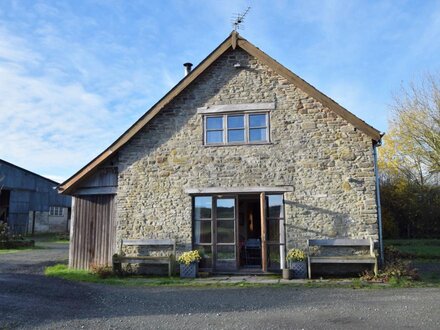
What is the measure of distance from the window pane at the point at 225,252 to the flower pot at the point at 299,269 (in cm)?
186

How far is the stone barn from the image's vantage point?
11.6 m

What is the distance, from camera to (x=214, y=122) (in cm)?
1262

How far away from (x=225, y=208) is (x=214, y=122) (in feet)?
8.78

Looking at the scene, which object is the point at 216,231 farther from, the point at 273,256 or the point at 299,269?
the point at 299,269

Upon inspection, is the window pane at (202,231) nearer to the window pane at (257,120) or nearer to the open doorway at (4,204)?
the window pane at (257,120)

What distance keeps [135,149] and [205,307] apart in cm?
650

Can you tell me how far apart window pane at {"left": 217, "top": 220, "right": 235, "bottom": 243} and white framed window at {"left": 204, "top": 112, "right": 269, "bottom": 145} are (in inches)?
95.2

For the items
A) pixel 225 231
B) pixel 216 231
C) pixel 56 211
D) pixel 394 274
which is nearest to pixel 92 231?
pixel 216 231

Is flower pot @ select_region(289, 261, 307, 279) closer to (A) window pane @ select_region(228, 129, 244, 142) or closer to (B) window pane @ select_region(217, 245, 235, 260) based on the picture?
(B) window pane @ select_region(217, 245, 235, 260)

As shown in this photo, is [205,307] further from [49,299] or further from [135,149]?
[135,149]

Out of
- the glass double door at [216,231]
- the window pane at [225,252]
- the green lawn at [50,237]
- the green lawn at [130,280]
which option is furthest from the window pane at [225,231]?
the green lawn at [50,237]

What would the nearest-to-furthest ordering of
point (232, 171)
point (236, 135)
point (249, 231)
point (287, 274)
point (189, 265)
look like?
point (287, 274)
point (189, 265)
point (232, 171)
point (236, 135)
point (249, 231)

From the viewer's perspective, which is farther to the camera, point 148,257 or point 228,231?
point 228,231

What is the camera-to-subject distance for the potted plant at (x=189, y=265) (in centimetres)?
1135
